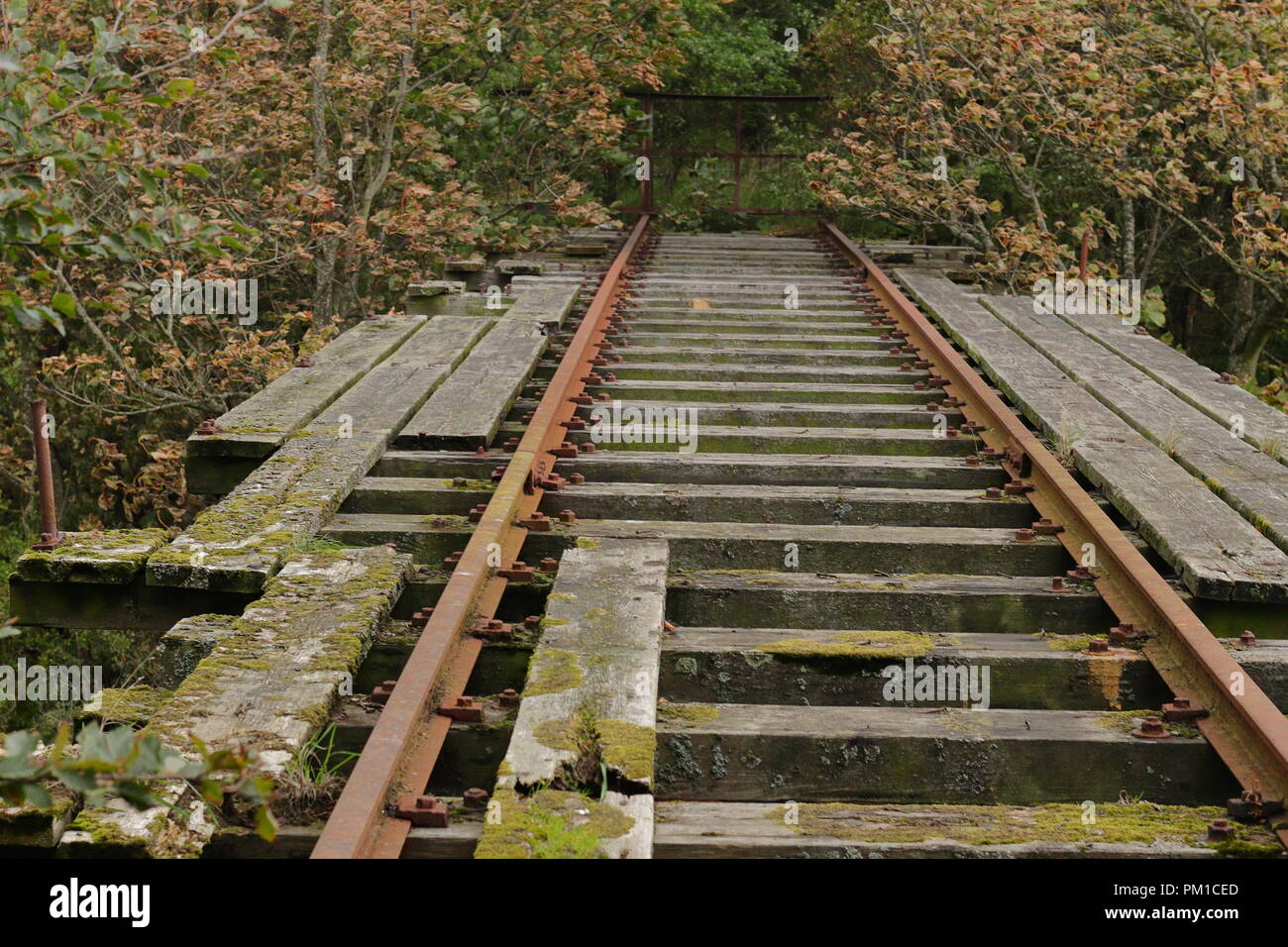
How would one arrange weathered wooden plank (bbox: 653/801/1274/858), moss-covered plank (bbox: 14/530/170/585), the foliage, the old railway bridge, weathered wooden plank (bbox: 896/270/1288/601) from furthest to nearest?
the foliage
moss-covered plank (bbox: 14/530/170/585)
weathered wooden plank (bbox: 896/270/1288/601)
the old railway bridge
weathered wooden plank (bbox: 653/801/1274/858)

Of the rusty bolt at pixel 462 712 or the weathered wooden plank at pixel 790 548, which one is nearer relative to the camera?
the rusty bolt at pixel 462 712

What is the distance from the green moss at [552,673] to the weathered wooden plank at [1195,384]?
3.49 metres

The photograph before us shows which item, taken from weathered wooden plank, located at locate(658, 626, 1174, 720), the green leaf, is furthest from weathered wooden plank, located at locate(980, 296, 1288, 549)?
the green leaf

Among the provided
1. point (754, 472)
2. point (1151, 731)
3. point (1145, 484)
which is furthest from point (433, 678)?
A: point (1145, 484)

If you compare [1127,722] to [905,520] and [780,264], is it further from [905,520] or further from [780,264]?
[780,264]

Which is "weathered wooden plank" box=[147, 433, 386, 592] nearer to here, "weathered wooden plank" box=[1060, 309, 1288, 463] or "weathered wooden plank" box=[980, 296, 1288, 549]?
"weathered wooden plank" box=[980, 296, 1288, 549]

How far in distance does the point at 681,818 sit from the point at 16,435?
12.2 m

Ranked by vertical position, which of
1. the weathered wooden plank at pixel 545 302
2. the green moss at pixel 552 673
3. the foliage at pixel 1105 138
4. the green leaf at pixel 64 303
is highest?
the foliage at pixel 1105 138

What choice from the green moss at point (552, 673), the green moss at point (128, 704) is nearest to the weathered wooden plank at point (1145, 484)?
the green moss at point (552, 673)

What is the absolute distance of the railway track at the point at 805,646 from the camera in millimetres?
2977

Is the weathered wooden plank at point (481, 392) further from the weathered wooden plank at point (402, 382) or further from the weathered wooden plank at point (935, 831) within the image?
the weathered wooden plank at point (935, 831)

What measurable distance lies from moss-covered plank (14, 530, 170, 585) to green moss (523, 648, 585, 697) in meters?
1.62

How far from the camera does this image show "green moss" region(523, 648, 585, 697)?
130 inches
